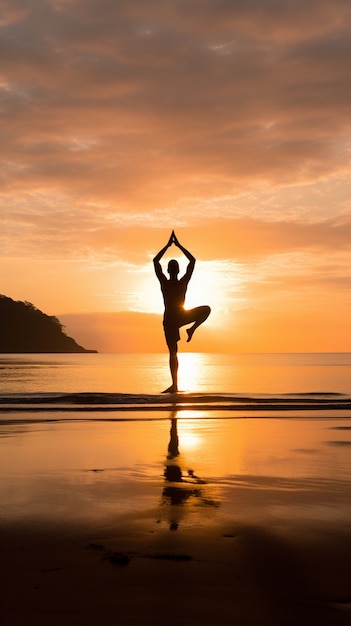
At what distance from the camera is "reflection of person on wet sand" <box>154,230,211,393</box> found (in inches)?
617

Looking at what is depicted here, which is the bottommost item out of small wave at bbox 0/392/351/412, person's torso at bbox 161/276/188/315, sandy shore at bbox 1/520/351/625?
sandy shore at bbox 1/520/351/625

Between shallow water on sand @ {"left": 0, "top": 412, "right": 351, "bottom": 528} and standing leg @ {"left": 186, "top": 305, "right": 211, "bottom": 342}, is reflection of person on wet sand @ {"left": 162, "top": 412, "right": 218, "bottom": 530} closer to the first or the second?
shallow water on sand @ {"left": 0, "top": 412, "right": 351, "bottom": 528}

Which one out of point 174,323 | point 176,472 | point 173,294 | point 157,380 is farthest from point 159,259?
point 157,380

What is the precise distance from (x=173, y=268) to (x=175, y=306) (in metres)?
0.97

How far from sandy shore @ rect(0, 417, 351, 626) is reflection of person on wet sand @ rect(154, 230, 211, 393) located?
8.63 metres

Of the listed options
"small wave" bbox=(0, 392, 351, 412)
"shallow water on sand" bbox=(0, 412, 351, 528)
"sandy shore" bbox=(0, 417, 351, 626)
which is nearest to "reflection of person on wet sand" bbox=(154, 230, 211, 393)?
"small wave" bbox=(0, 392, 351, 412)

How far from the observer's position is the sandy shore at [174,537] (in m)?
2.90

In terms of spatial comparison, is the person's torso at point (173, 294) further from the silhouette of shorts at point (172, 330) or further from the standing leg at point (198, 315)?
the standing leg at point (198, 315)

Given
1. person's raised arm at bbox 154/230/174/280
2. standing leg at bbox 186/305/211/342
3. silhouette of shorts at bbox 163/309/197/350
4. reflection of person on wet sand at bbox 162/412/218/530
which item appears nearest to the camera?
reflection of person on wet sand at bbox 162/412/218/530

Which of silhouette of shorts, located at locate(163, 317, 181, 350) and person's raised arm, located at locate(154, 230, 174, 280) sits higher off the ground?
person's raised arm, located at locate(154, 230, 174, 280)

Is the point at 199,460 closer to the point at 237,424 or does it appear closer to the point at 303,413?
the point at 237,424

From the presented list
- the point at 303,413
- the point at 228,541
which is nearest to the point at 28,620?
the point at 228,541

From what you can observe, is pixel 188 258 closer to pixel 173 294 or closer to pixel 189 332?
pixel 173 294

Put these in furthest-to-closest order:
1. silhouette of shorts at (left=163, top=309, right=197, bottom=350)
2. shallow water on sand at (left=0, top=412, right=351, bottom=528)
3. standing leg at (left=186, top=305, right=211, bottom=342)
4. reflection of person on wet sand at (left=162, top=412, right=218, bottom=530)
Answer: standing leg at (left=186, top=305, right=211, bottom=342), silhouette of shorts at (left=163, top=309, right=197, bottom=350), reflection of person on wet sand at (left=162, top=412, right=218, bottom=530), shallow water on sand at (left=0, top=412, right=351, bottom=528)
